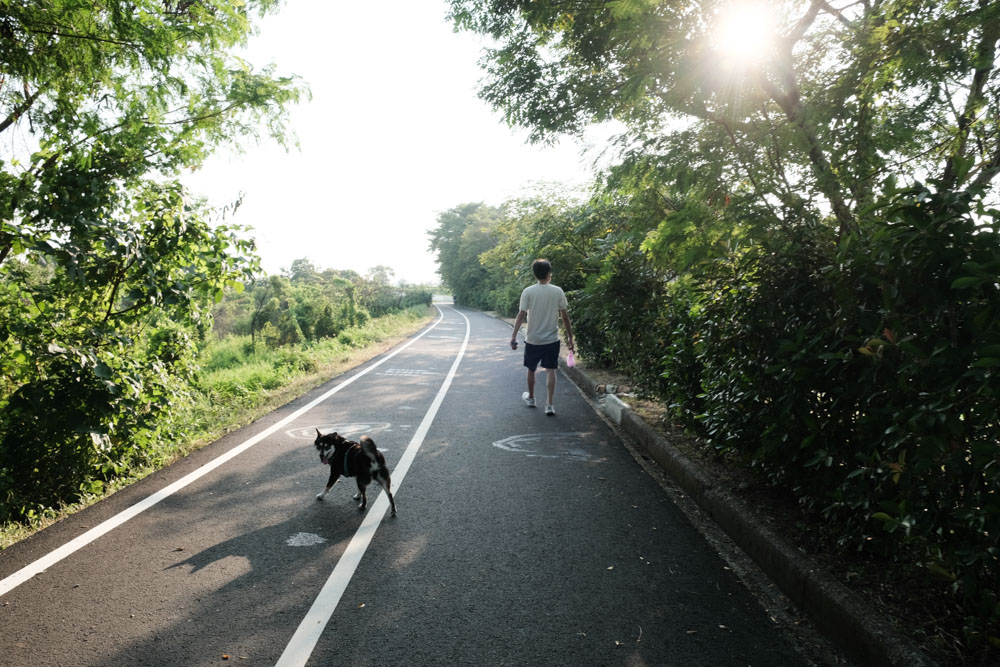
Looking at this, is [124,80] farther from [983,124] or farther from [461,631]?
[983,124]

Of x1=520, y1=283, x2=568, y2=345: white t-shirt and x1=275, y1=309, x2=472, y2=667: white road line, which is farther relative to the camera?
x1=520, y1=283, x2=568, y2=345: white t-shirt

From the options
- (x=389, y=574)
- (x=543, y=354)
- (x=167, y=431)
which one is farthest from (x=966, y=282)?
(x=167, y=431)

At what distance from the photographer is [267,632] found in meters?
2.97

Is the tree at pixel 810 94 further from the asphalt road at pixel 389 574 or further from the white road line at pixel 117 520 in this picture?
the white road line at pixel 117 520

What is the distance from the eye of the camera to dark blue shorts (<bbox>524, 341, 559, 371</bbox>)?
8383 millimetres

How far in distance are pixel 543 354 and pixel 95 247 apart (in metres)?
5.43

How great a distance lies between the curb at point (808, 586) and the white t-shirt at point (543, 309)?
3189mm

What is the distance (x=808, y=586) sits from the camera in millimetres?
3186

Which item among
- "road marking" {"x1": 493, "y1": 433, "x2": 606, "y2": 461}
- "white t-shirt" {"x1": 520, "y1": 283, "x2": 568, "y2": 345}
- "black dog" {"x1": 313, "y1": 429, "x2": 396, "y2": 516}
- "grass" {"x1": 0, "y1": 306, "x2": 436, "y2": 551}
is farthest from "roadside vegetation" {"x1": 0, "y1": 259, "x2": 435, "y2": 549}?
"white t-shirt" {"x1": 520, "y1": 283, "x2": 568, "y2": 345}

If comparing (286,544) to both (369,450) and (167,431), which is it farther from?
(167,431)

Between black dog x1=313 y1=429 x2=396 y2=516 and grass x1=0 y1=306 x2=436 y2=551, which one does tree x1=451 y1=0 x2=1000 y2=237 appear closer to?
black dog x1=313 y1=429 x2=396 y2=516

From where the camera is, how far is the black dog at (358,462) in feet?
15.2

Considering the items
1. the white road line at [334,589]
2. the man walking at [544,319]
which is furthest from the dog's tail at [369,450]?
the man walking at [544,319]

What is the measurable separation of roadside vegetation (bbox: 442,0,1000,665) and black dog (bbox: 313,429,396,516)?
2780 mm
